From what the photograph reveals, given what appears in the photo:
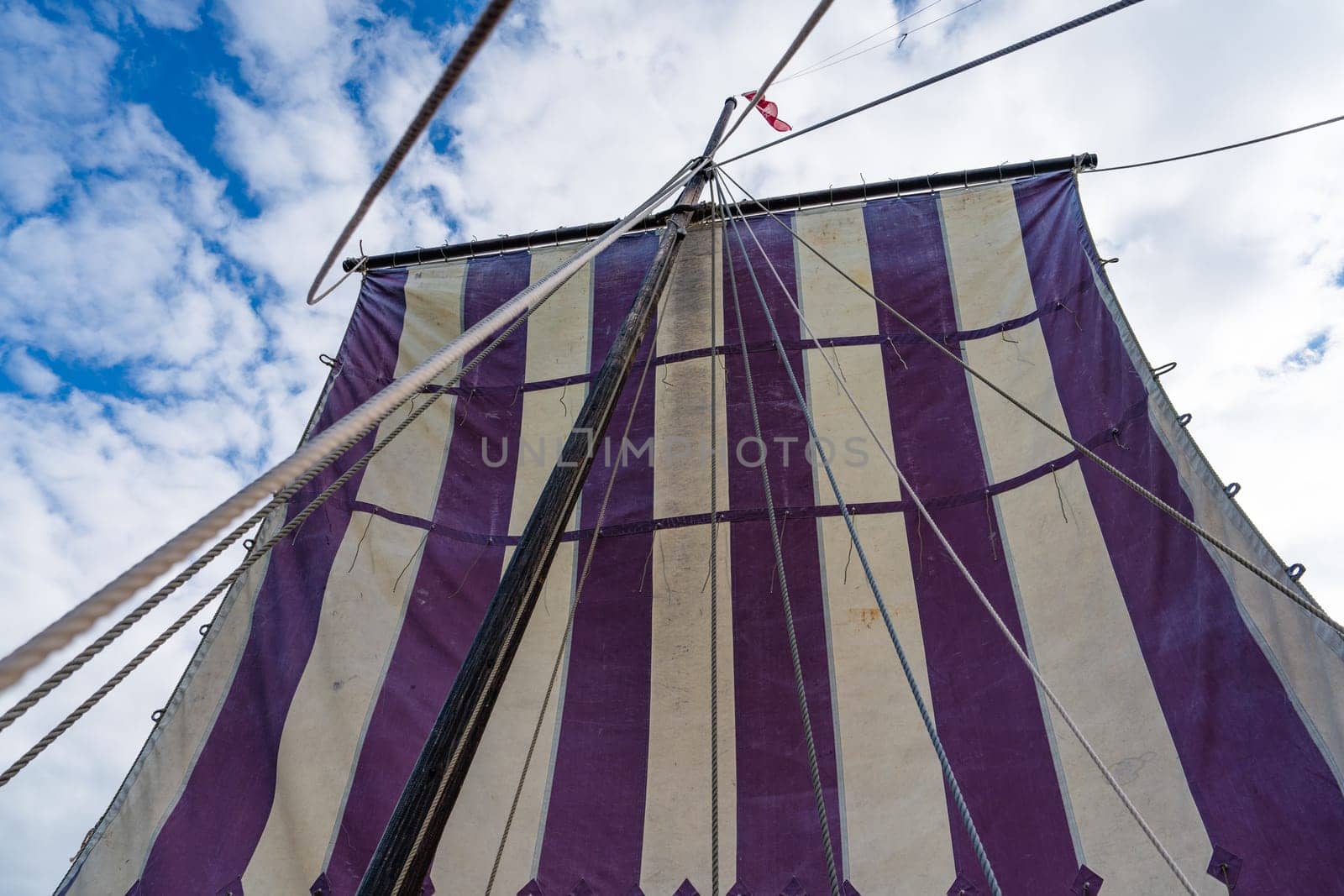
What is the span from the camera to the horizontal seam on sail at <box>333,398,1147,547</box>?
11.3ft

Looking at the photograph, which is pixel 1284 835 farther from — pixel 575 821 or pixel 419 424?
pixel 419 424

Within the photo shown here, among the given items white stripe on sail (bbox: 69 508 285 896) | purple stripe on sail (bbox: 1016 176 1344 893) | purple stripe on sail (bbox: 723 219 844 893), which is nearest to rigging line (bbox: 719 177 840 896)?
purple stripe on sail (bbox: 723 219 844 893)

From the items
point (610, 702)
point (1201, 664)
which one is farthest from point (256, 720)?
point (1201, 664)

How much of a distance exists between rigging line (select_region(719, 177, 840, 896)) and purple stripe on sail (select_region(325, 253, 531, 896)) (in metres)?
1.32

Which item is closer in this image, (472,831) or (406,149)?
(406,149)

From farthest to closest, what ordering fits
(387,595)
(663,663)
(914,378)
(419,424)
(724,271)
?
(724,271), (419,424), (914,378), (387,595), (663,663)

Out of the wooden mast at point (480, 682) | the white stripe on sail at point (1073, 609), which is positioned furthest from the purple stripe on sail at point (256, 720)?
the white stripe on sail at point (1073, 609)

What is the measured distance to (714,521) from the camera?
10.2 feet

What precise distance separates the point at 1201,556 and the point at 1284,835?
921 millimetres

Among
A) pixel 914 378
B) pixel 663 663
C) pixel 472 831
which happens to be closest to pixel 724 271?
pixel 914 378

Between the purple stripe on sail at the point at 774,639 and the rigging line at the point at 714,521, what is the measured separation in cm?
11

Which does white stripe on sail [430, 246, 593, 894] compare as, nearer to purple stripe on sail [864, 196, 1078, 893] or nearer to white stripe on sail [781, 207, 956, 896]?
white stripe on sail [781, 207, 956, 896]

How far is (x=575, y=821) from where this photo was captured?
3148mm

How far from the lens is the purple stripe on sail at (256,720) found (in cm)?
312
